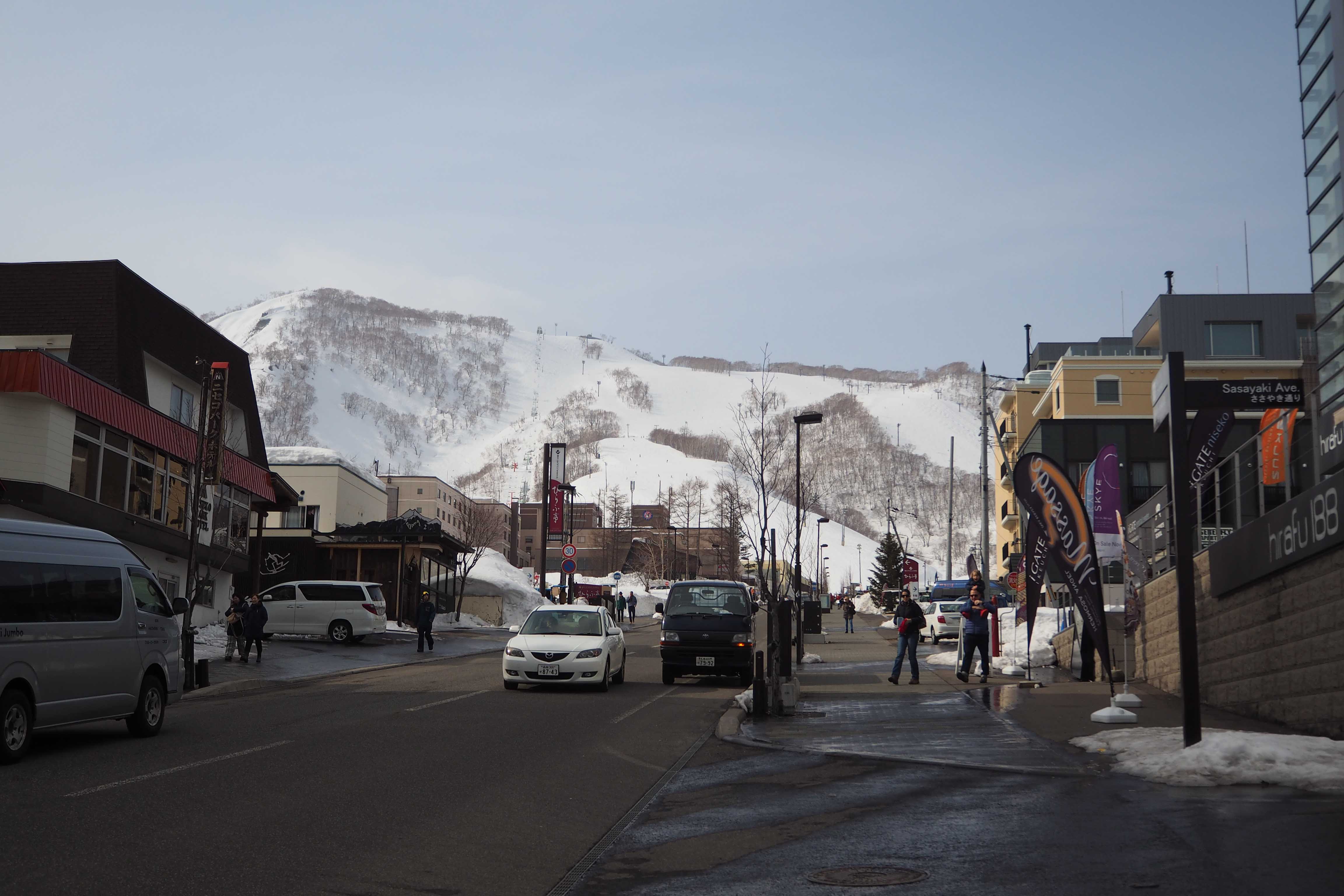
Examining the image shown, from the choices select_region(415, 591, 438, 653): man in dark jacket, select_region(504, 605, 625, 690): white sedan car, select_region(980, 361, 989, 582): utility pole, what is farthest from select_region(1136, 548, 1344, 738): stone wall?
select_region(980, 361, 989, 582): utility pole

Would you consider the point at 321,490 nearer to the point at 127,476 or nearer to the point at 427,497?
the point at 127,476

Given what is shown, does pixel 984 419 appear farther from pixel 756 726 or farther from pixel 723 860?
pixel 723 860

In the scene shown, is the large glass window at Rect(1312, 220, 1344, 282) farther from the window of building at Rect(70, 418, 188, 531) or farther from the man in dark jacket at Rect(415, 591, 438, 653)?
the window of building at Rect(70, 418, 188, 531)

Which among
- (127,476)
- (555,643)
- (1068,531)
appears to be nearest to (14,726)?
(555,643)

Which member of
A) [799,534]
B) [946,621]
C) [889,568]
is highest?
[889,568]

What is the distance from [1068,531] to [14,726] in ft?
46.0

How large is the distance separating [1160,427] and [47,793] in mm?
10299

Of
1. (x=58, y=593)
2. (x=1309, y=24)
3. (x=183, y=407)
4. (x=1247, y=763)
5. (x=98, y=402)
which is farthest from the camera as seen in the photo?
(x=183, y=407)

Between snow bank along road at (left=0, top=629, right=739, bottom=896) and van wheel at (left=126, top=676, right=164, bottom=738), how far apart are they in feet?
0.93

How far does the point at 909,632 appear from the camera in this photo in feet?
72.2

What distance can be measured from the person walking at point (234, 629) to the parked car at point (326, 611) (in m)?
6.69

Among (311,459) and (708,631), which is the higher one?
(311,459)

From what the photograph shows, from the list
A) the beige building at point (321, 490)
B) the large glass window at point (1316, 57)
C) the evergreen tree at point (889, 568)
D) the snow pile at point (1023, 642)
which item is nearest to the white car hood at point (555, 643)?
the snow pile at point (1023, 642)

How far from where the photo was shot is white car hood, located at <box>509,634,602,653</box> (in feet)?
67.8
